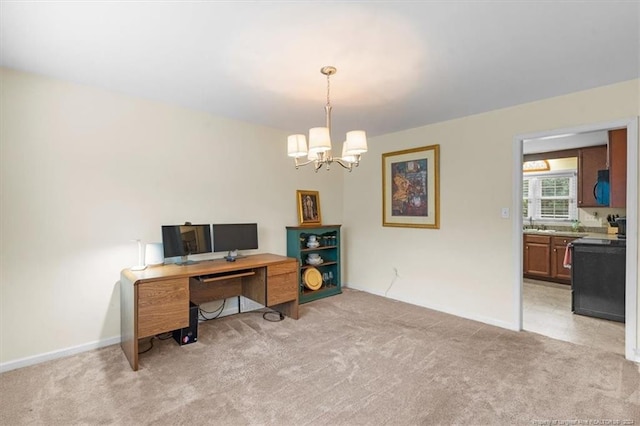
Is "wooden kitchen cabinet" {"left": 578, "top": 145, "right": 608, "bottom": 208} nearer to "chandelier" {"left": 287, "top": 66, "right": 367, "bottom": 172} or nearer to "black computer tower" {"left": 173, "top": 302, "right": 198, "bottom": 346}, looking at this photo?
"chandelier" {"left": 287, "top": 66, "right": 367, "bottom": 172}

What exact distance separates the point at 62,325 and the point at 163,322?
0.89 meters

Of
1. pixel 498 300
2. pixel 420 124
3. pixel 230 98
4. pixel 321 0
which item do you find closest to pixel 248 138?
pixel 230 98

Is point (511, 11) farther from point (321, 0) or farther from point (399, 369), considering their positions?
point (399, 369)

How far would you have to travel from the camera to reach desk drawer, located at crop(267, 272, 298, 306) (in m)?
3.30

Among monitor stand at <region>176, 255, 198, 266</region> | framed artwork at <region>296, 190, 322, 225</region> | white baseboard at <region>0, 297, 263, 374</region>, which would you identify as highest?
framed artwork at <region>296, 190, 322, 225</region>

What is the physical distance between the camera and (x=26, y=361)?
2.45 m

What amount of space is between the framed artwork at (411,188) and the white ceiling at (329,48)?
1.00 m

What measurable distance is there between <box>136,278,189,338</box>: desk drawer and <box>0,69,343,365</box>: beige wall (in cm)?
67

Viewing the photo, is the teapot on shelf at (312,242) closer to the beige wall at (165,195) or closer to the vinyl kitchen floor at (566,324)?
the beige wall at (165,195)

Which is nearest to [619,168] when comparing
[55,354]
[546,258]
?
[546,258]

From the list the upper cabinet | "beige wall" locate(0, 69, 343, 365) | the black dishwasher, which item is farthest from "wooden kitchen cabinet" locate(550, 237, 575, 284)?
"beige wall" locate(0, 69, 343, 365)

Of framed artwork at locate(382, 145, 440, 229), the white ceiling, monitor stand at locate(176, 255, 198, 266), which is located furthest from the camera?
framed artwork at locate(382, 145, 440, 229)

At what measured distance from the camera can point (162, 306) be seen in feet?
8.30

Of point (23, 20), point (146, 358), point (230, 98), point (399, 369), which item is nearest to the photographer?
point (23, 20)
